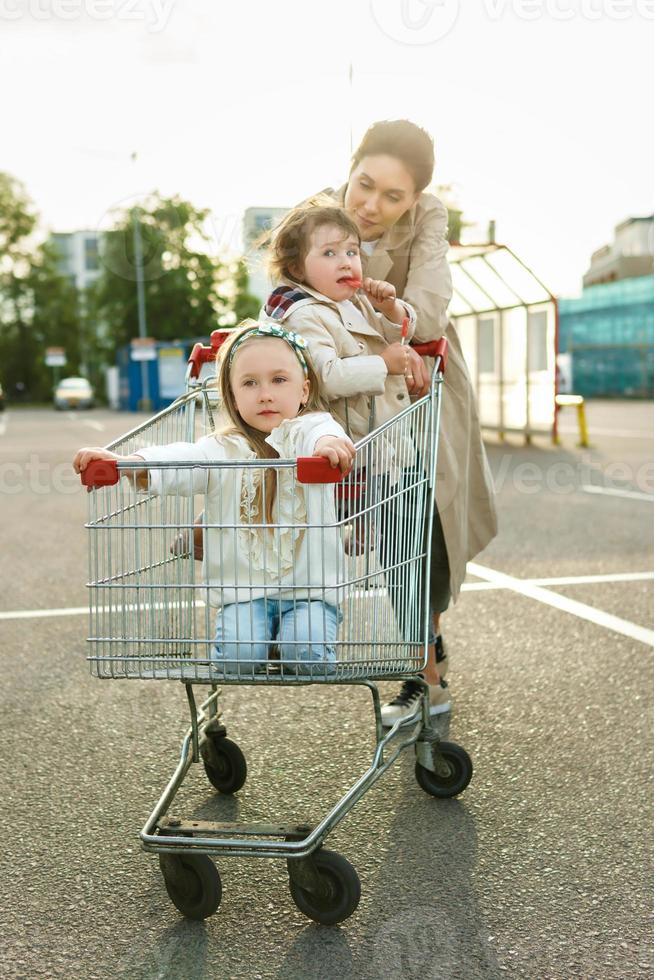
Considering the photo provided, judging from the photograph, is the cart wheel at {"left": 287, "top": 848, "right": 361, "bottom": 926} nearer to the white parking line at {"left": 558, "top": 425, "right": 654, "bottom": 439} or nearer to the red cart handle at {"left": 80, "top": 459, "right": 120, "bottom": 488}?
the red cart handle at {"left": 80, "top": 459, "right": 120, "bottom": 488}

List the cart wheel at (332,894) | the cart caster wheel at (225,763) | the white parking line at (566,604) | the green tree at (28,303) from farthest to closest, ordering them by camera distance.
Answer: the green tree at (28,303) → the white parking line at (566,604) → the cart caster wheel at (225,763) → the cart wheel at (332,894)

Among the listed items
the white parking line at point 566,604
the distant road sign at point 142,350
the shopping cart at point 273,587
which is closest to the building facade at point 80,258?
the distant road sign at point 142,350

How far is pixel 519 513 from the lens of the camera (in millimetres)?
10039

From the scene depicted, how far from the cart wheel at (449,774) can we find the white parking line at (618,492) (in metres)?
7.35

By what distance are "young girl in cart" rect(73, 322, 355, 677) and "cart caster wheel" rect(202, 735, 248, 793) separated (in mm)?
759

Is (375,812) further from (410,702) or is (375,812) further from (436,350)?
(436,350)

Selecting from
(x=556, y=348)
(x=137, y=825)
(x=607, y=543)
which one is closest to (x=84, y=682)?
(x=137, y=825)

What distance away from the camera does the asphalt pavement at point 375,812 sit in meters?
2.71

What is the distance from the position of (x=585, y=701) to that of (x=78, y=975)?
2463 millimetres

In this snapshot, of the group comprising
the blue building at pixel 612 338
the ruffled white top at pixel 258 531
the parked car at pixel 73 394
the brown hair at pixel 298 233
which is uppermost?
the brown hair at pixel 298 233

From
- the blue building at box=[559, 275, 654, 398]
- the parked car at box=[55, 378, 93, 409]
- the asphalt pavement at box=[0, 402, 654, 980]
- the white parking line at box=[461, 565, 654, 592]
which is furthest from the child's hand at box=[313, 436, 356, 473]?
the parked car at box=[55, 378, 93, 409]

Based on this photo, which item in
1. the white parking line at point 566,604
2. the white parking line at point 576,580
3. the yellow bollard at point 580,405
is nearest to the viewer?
the white parking line at point 566,604

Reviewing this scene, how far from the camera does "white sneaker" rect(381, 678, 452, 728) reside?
410 centimetres

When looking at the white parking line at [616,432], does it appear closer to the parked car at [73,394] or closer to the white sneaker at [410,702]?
the white sneaker at [410,702]
